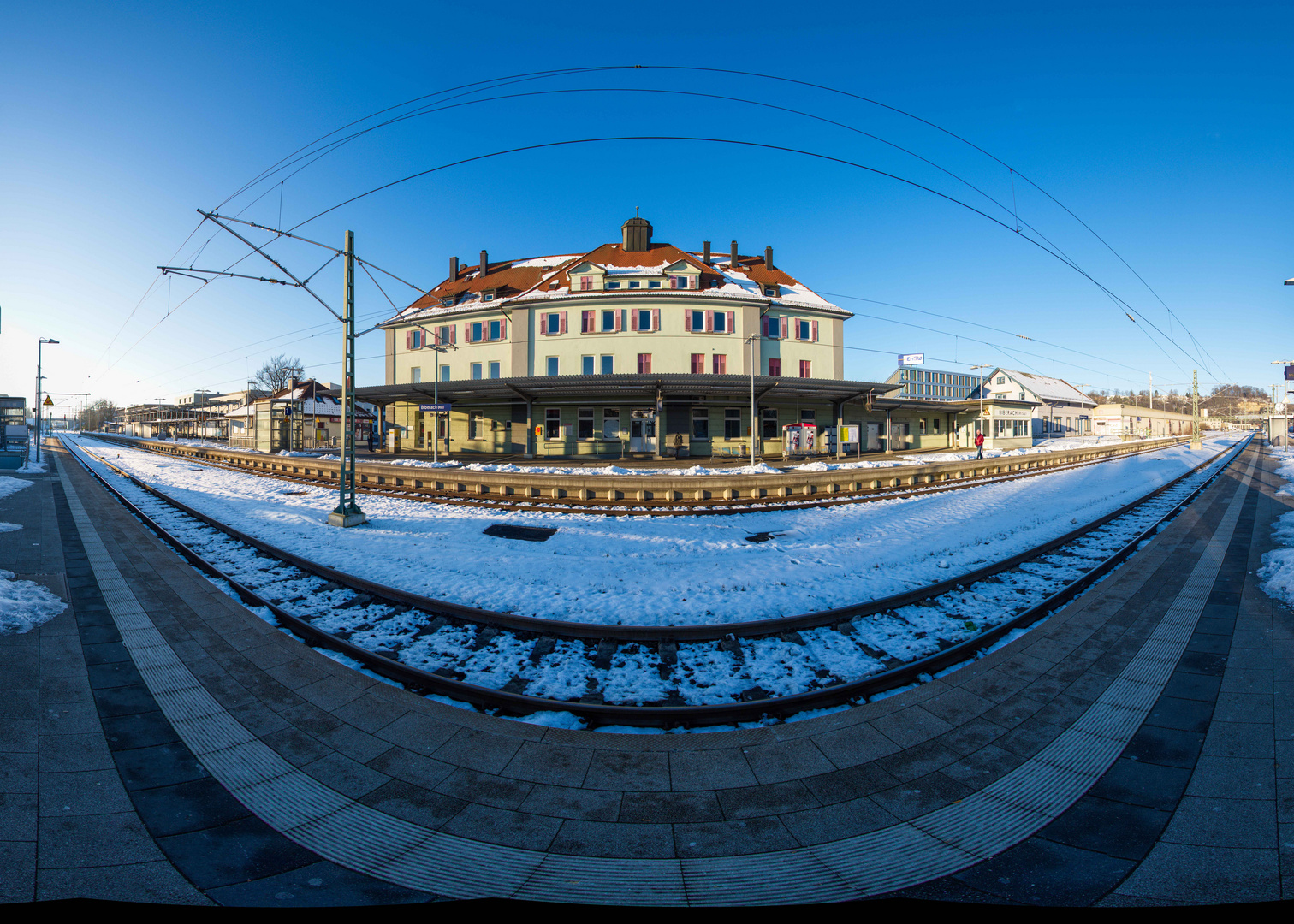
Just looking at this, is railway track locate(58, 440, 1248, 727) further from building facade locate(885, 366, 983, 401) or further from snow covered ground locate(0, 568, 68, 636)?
building facade locate(885, 366, 983, 401)

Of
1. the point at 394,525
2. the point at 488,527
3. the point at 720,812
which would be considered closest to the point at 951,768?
the point at 720,812

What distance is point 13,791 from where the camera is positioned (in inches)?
149

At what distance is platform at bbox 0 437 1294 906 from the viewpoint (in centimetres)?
315

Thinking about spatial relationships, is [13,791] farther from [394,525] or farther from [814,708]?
[394,525]

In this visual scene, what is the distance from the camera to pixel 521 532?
13492 millimetres

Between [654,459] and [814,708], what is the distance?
1053 inches

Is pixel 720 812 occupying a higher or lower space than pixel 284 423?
lower

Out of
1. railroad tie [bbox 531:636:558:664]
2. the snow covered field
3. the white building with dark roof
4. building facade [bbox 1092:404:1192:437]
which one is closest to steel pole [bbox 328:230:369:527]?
the snow covered field

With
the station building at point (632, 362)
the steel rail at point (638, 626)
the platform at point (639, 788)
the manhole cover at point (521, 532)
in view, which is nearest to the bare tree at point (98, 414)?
the station building at point (632, 362)

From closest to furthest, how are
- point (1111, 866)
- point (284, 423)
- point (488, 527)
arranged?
1. point (1111, 866)
2. point (488, 527)
3. point (284, 423)

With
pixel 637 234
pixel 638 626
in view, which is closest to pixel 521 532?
pixel 638 626

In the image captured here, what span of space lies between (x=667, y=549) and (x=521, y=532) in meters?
4.13

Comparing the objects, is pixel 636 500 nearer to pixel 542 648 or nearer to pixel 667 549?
pixel 667 549

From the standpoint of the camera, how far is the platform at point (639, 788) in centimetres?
315
